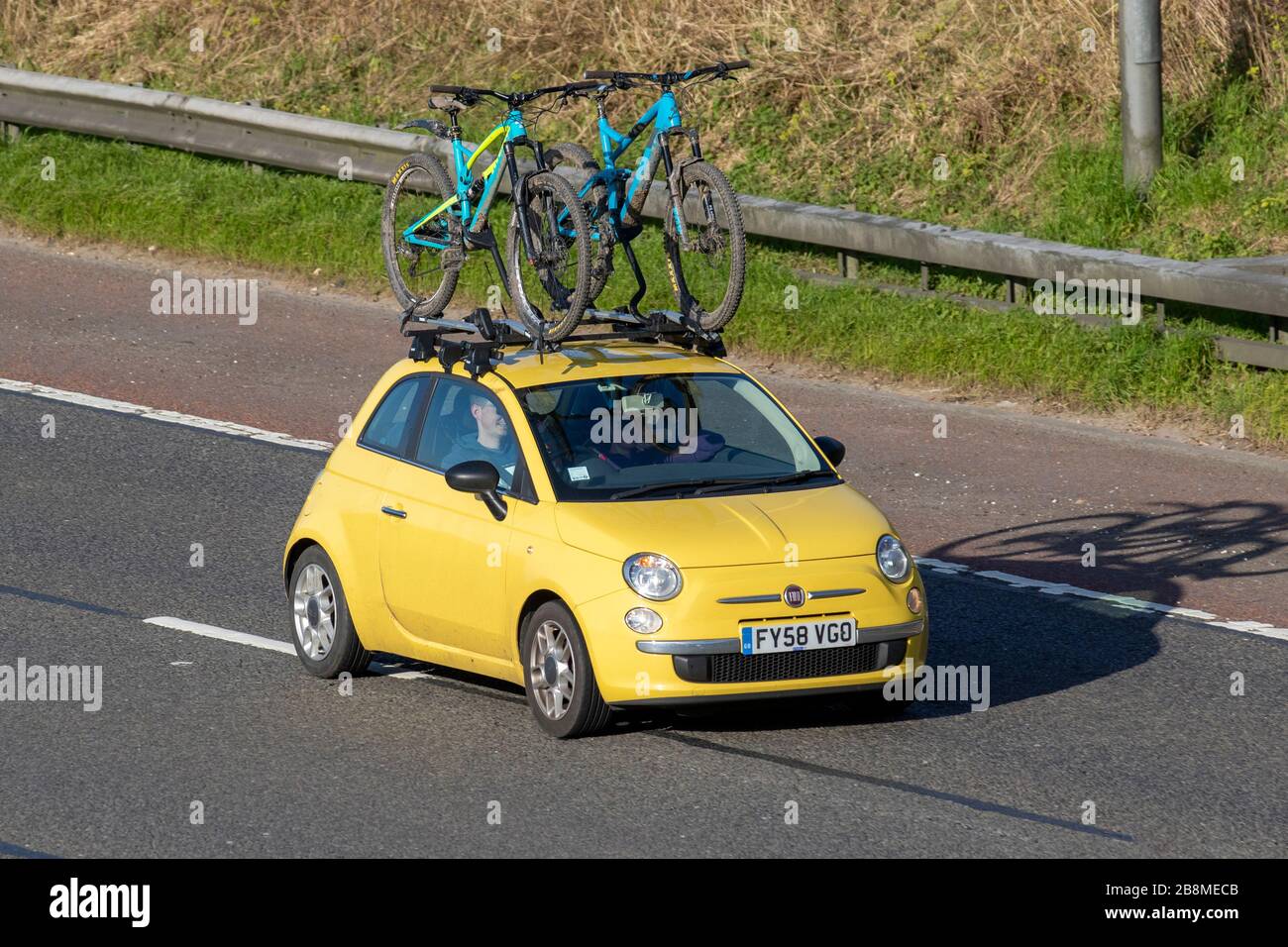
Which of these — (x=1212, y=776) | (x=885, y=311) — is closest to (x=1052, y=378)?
(x=885, y=311)

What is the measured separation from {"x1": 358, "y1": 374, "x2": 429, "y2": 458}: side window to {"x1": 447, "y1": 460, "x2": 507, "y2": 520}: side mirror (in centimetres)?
83

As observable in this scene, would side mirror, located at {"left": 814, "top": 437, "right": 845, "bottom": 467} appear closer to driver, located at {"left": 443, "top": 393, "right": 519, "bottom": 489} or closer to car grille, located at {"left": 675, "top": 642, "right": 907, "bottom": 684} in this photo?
car grille, located at {"left": 675, "top": 642, "right": 907, "bottom": 684}

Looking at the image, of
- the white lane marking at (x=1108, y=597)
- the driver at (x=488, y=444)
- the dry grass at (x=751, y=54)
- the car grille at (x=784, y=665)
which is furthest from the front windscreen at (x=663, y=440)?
the dry grass at (x=751, y=54)

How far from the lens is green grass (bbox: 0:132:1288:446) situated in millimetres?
16188

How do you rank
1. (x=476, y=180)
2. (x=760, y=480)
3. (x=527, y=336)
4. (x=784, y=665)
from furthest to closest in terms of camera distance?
(x=476, y=180) → (x=527, y=336) → (x=760, y=480) → (x=784, y=665)

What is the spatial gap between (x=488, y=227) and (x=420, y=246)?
2.46 ft

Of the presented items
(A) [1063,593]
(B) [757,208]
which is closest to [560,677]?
(A) [1063,593]

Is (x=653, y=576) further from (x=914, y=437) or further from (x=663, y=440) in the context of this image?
(x=914, y=437)

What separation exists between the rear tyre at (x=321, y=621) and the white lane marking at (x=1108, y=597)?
378 centimetres

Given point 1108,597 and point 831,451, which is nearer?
point 831,451

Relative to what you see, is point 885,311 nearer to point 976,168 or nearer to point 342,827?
point 976,168

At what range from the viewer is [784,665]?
9.11 m

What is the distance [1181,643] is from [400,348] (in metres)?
8.72

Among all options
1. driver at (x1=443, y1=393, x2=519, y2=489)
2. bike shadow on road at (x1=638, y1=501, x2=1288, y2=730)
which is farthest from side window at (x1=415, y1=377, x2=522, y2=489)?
bike shadow on road at (x1=638, y1=501, x2=1288, y2=730)
